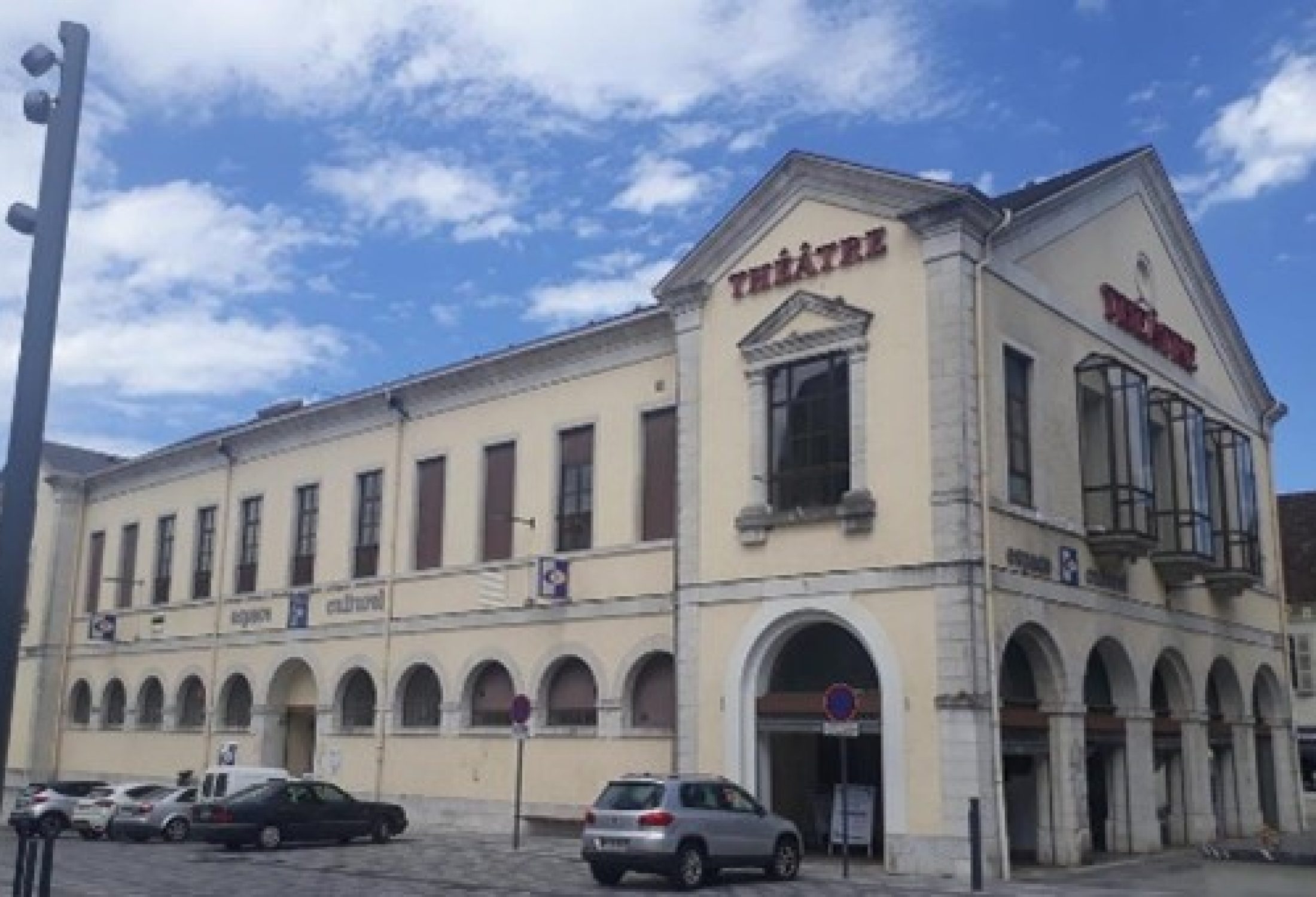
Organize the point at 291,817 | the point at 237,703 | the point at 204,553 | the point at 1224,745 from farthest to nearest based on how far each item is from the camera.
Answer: the point at 204,553 → the point at 237,703 → the point at 1224,745 → the point at 291,817

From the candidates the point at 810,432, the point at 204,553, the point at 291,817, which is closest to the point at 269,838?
the point at 291,817

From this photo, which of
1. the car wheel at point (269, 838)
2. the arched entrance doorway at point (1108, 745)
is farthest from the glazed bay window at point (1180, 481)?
the car wheel at point (269, 838)

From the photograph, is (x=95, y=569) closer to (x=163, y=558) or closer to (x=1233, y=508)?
(x=163, y=558)

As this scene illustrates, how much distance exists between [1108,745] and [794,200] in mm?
11326

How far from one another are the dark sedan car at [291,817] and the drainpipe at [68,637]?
19116 millimetres

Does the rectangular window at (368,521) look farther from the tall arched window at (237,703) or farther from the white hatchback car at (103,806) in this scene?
the white hatchback car at (103,806)

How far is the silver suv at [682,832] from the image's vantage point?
19469mm

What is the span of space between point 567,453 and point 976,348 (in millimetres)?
10331

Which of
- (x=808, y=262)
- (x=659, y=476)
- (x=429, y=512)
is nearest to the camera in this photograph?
(x=808, y=262)

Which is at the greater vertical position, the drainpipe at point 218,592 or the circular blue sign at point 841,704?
the drainpipe at point 218,592

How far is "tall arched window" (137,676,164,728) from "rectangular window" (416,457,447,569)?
12578mm

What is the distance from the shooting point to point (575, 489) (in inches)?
1176

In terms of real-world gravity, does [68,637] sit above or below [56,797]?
above

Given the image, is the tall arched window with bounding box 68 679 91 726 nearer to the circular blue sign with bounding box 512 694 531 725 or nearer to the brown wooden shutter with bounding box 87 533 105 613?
the brown wooden shutter with bounding box 87 533 105 613
